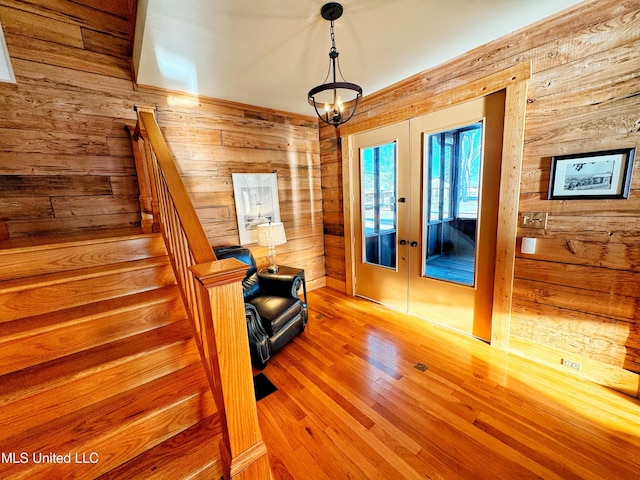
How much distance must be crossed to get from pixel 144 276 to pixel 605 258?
3.22m

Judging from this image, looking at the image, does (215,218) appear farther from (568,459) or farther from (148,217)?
(568,459)

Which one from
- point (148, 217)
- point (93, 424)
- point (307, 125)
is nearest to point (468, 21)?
point (307, 125)

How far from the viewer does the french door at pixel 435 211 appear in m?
2.27

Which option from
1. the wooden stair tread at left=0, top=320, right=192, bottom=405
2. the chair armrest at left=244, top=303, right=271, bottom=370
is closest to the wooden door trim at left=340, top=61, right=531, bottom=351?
the chair armrest at left=244, top=303, right=271, bottom=370

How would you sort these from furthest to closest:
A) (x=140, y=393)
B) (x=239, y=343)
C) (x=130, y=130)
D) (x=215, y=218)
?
(x=215, y=218)
(x=130, y=130)
(x=140, y=393)
(x=239, y=343)

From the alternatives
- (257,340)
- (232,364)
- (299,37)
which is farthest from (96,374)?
(299,37)

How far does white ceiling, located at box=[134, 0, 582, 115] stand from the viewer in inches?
62.0

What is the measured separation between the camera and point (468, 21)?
5.83 feet

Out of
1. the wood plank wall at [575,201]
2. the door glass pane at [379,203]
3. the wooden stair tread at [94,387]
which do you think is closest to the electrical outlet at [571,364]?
the wood plank wall at [575,201]

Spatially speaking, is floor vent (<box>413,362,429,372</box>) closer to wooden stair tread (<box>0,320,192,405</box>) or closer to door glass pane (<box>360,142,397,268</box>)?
door glass pane (<box>360,142,397,268</box>)

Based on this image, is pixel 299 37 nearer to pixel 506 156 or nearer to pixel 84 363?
pixel 506 156

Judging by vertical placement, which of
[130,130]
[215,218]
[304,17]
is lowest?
[215,218]

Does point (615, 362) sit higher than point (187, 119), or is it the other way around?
point (187, 119)

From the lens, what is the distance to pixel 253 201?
3166mm
